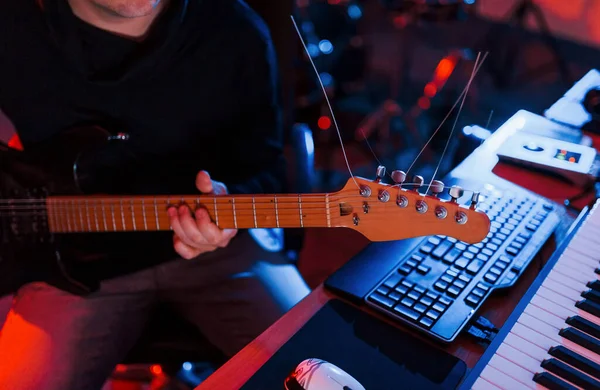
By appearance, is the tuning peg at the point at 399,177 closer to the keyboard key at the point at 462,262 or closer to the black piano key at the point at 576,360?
the keyboard key at the point at 462,262

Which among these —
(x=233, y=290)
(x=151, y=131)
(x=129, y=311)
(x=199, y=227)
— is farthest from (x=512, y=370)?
(x=151, y=131)

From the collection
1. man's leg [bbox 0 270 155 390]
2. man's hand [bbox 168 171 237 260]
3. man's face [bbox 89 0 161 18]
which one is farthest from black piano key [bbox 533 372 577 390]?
man's face [bbox 89 0 161 18]

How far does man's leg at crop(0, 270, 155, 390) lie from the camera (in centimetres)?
99

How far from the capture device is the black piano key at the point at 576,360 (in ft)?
2.01

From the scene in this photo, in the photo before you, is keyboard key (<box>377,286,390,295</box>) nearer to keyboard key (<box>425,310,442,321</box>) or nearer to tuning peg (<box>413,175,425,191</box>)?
keyboard key (<box>425,310,442,321</box>)

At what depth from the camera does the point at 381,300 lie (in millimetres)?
771

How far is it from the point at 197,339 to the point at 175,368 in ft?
0.41

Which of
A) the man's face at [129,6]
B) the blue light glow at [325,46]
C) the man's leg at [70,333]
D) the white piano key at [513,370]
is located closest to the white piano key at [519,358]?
the white piano key at [513,370]

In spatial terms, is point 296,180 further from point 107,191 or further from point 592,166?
point 592,166

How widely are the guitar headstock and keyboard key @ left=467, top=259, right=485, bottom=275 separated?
110 mm

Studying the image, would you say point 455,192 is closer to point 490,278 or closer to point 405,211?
point 405,211

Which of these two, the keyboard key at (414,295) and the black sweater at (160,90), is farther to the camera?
the black sweater at (160,90)

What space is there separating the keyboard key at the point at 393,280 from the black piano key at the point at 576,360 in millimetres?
244

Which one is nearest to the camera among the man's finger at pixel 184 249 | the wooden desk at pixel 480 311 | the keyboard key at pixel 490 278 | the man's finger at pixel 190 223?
the wooden desk at pixel 480 311
